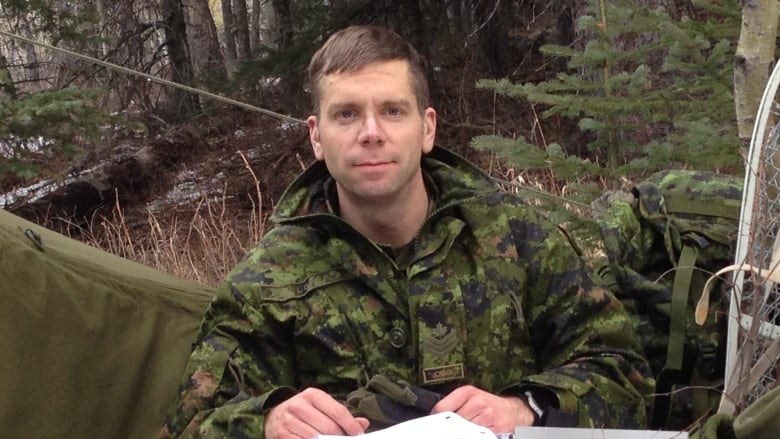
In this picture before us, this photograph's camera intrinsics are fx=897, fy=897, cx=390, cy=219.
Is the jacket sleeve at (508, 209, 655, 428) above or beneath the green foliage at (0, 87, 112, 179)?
beneath

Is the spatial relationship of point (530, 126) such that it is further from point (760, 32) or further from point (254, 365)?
point (254, 365)

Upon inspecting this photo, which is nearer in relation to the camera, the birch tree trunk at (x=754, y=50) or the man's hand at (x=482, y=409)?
the man's hand at (x=482, y=409)

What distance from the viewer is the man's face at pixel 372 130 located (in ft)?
7.03

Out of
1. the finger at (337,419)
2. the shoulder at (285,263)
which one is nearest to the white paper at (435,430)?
the finger at (337,419)

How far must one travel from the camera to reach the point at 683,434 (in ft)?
5.75

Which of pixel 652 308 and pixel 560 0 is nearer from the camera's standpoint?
pixel 652 308

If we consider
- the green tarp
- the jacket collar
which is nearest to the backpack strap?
the jacket collar

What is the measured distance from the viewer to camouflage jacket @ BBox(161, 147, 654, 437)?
2150 mm

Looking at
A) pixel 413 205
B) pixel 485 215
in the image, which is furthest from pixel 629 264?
pixel 413 205

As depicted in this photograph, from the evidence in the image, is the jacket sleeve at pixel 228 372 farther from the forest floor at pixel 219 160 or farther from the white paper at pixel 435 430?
the forest floor at pixel 219 160

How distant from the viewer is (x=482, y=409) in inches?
76.3

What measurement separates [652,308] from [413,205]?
717mm

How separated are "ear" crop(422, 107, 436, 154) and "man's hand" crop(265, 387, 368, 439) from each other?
2.38ft

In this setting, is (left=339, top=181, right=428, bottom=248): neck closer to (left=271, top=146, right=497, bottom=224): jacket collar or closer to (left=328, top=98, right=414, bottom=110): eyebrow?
(left=271, top=146, right=497, bottom=224): jacket collar
